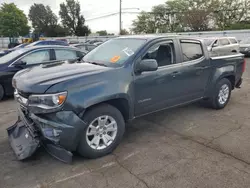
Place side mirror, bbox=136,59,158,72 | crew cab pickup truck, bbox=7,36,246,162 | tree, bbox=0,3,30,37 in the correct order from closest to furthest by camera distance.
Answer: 1. crew cab pickup truck, bbox=7,36,246,162
2. side mirror, bbox=136,59,158,72
3. tree, bbox=0,3,30,37

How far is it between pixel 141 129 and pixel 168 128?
52 cm

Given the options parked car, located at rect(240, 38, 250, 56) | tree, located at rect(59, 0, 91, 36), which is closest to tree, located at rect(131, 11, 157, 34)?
tree, located at rect(59, 0, 91, 36)

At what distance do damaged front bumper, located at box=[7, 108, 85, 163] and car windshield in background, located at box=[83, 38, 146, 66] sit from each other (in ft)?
3.96

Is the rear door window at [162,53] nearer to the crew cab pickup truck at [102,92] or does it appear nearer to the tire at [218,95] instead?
the crew cab pickup truck at [102,92]

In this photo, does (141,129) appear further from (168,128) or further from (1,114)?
(1,114)

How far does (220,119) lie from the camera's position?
493 cm

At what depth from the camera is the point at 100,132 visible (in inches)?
132

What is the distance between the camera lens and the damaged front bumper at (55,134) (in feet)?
9.60

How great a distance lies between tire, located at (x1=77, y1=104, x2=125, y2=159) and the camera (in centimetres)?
314

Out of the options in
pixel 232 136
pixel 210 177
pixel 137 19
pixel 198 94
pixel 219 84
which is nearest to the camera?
pixel 210 177

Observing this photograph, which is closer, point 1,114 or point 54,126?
point 54,126

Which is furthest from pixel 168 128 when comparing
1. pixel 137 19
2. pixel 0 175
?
pixel 137 19

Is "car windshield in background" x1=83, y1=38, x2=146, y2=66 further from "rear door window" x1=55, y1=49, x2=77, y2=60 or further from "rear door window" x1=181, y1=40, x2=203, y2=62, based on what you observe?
"rear door window" x1=55, y1=49, x2=77, y2=60

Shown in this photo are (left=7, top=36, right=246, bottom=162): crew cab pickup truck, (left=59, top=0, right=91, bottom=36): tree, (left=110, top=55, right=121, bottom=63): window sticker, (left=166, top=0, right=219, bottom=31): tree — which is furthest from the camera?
(left=59, top=0, right=91, bottom=36): tree
